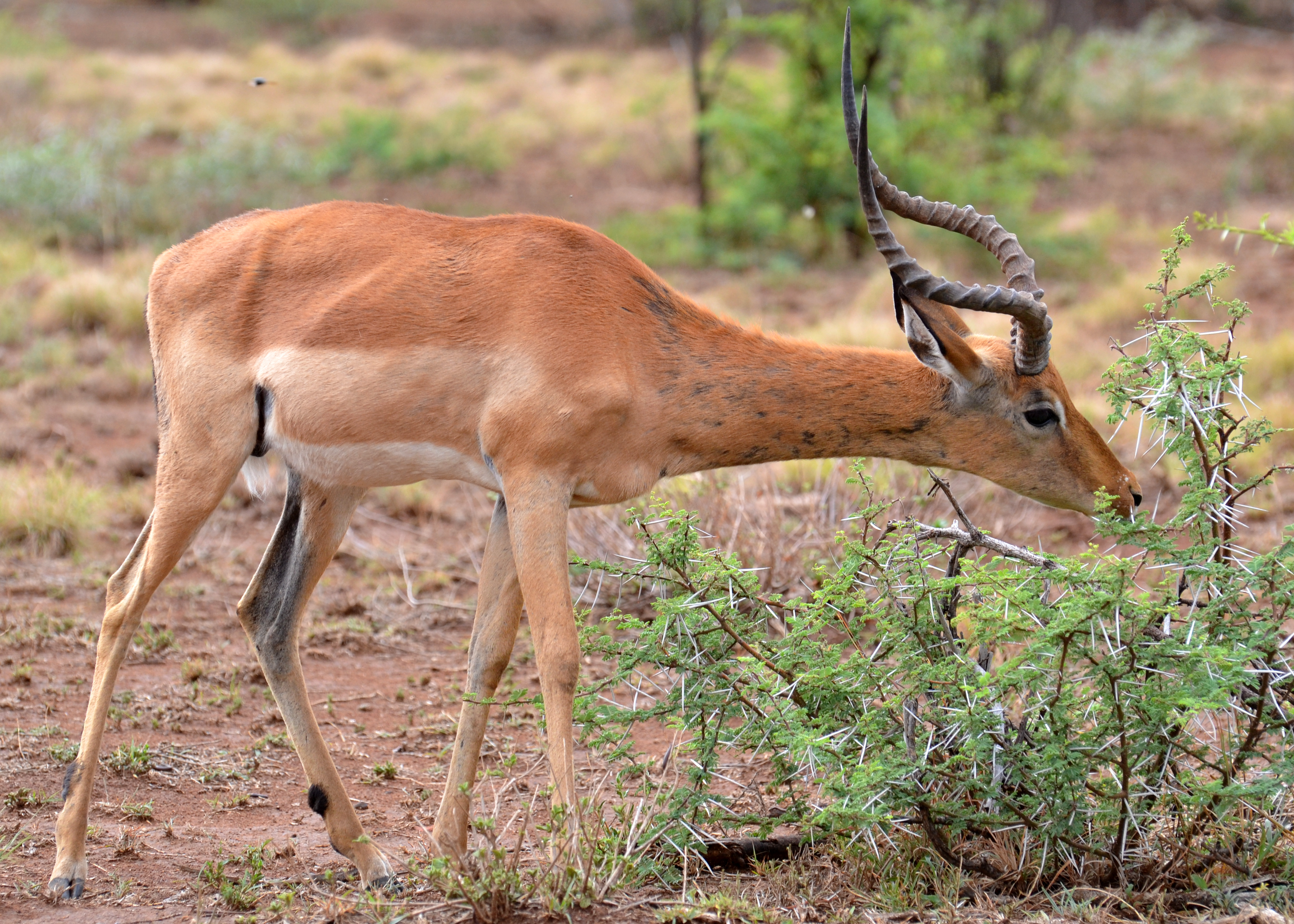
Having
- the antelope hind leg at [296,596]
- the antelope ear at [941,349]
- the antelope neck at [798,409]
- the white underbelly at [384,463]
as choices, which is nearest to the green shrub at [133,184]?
the antelope hind leg at [296,596]

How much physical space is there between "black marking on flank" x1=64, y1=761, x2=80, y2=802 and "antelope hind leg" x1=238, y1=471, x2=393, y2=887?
0.66 meters

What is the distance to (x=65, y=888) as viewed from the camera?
4.08m

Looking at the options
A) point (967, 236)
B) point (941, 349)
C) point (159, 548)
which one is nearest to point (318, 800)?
point (159, 548)

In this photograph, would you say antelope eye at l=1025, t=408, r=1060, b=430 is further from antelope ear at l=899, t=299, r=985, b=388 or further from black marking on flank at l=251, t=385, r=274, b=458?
black marking on flank at l=251, t=385, r=274, b=458

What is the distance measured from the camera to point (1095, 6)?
27672 millimetres

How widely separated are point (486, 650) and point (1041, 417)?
1.99 m

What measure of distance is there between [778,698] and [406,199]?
490 inches

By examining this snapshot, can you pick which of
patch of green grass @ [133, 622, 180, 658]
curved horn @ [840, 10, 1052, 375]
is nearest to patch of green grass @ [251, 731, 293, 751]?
patch of green grass @ [133, 622, 180, 658]

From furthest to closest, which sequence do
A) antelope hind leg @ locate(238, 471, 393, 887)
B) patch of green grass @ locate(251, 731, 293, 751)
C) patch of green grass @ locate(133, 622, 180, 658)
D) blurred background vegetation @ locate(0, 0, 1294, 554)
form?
blurred background vegetation @ locate(0, 0, 1294, 554) < patch of green grass @ locate(133, 622, 180, 658) < patch of green grass @ locate(251, 731, 293, 751) < antelope hind leg @ locate(238, 471, 393, 887)

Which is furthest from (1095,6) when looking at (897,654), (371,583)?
(897,654)

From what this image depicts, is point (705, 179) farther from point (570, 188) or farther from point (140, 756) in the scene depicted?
point (140, 756)

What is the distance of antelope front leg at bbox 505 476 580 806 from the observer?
4.00m

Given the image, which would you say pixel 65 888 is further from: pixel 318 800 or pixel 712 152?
pixel 712 152

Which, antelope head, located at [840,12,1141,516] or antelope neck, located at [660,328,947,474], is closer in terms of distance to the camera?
antelope head, located at [840,12,1141,516]
